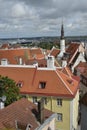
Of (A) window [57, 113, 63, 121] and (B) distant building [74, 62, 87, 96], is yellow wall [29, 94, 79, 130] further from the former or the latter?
(B) distant building [74, 62, 87, 96]

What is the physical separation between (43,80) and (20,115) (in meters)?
16.7

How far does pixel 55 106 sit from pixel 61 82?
3.12 m

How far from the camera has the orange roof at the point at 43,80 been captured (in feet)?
135

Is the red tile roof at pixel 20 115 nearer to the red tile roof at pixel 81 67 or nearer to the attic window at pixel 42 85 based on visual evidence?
the attic window at pixel 42 85

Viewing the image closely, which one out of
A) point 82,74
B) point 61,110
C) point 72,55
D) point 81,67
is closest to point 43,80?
point 61,110

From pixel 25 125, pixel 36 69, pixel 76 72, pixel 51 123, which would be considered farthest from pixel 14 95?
pixel 76 72

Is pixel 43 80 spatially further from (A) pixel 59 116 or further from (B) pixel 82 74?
(B) pixel 82 74

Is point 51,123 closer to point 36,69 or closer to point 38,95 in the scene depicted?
point 38,95

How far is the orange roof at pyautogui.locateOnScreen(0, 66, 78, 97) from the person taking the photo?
41.0m

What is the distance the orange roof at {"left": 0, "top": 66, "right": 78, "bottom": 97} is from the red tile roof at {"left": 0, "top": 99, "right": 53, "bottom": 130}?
455 inches

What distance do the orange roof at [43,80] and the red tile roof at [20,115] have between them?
1156 cm

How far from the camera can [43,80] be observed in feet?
141

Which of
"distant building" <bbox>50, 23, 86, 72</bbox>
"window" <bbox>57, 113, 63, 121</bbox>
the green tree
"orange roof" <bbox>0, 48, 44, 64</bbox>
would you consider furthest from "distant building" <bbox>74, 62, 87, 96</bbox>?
the green tree

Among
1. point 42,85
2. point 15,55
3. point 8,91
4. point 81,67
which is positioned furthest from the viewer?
point 15,55
